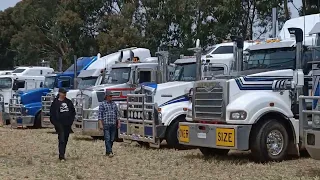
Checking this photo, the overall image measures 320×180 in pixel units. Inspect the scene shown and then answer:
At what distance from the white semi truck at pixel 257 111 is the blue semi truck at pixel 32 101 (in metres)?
11.6

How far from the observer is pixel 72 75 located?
2364cm

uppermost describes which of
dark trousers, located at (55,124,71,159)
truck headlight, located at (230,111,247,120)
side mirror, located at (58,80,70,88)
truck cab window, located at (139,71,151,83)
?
truck cab window, located at (139,71,151,83)

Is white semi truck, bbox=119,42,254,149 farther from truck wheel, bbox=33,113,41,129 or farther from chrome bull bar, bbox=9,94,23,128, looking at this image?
chrome bull bar, bbox=9,94,23,128

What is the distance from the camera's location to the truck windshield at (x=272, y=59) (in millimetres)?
12430

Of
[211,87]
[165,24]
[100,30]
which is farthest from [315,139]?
[100,30]

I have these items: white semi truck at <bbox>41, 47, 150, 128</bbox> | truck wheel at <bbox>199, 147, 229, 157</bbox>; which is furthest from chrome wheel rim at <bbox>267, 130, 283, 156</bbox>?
white semi truck at <bbox>41, 47, 150, 128</bbox>

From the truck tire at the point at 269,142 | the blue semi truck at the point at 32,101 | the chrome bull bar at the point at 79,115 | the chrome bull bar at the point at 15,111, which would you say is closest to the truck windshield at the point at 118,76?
the chrome bull bar at the point at 79,115

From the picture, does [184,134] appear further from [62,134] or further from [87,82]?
[87,82]

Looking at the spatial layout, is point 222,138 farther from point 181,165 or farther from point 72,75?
point 72,75

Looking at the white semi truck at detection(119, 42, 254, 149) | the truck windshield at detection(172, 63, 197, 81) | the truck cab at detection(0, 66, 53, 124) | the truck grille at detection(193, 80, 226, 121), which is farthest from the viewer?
the truck cab at detection(0, 66, 53, 124)

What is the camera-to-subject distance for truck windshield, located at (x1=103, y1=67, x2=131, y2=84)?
17.9m

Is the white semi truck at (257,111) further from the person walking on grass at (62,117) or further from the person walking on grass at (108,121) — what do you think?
the person walking on grass at (62,117)

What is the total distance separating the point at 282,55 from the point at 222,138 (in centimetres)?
250

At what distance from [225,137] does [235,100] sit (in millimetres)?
813
